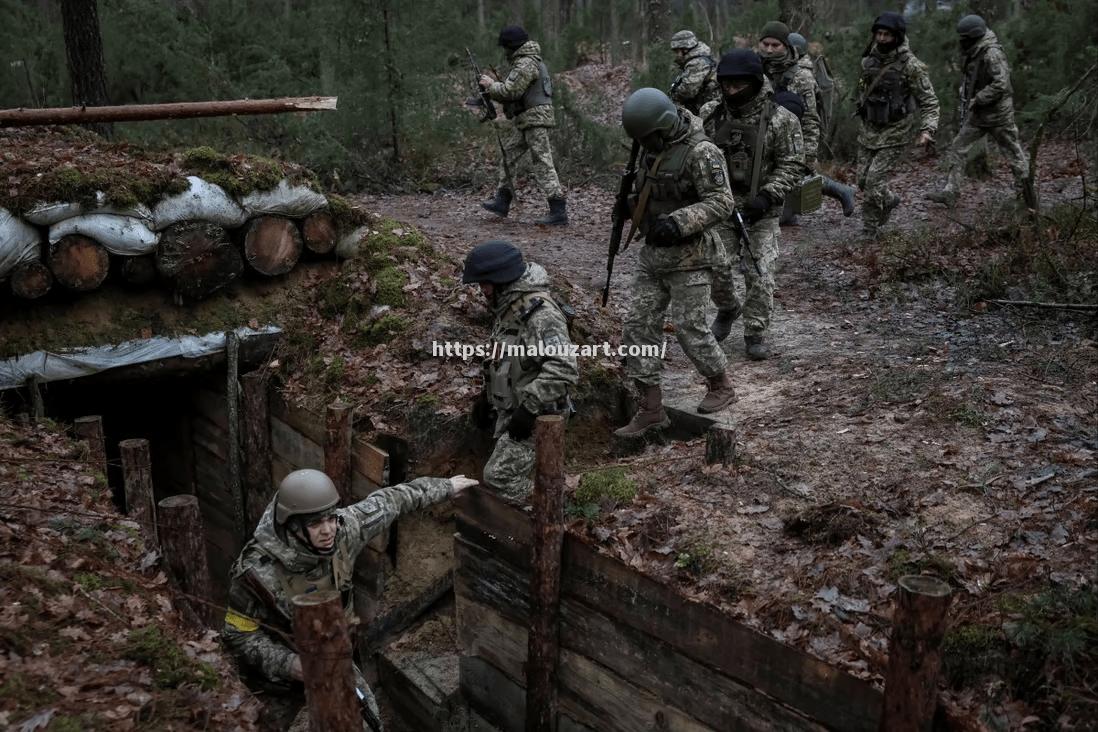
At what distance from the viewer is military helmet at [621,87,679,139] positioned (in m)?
6.12

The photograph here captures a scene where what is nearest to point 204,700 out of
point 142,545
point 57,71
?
point 142,545

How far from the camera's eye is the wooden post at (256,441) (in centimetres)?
828

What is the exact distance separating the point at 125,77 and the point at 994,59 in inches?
490

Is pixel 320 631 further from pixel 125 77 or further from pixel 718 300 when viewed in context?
pixel 125 77

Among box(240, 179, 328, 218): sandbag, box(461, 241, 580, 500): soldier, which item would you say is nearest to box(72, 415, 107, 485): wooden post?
box(240, 179, 328, 218): sandbag

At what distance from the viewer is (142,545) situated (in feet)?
18.4

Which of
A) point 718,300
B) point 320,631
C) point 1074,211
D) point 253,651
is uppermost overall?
point 1074,211

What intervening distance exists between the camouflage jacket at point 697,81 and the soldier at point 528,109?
196 centimetres

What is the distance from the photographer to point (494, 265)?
568 centimetres

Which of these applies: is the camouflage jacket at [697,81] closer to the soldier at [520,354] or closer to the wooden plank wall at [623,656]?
the soldier at [520,354]

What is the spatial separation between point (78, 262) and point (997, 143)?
34.4 ft

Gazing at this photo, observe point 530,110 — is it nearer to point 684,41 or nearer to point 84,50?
point 684,41

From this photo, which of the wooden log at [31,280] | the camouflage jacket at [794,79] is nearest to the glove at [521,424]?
the wooden log at [31,280]

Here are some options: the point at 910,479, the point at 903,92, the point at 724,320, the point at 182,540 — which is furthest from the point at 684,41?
the point at 182,540
